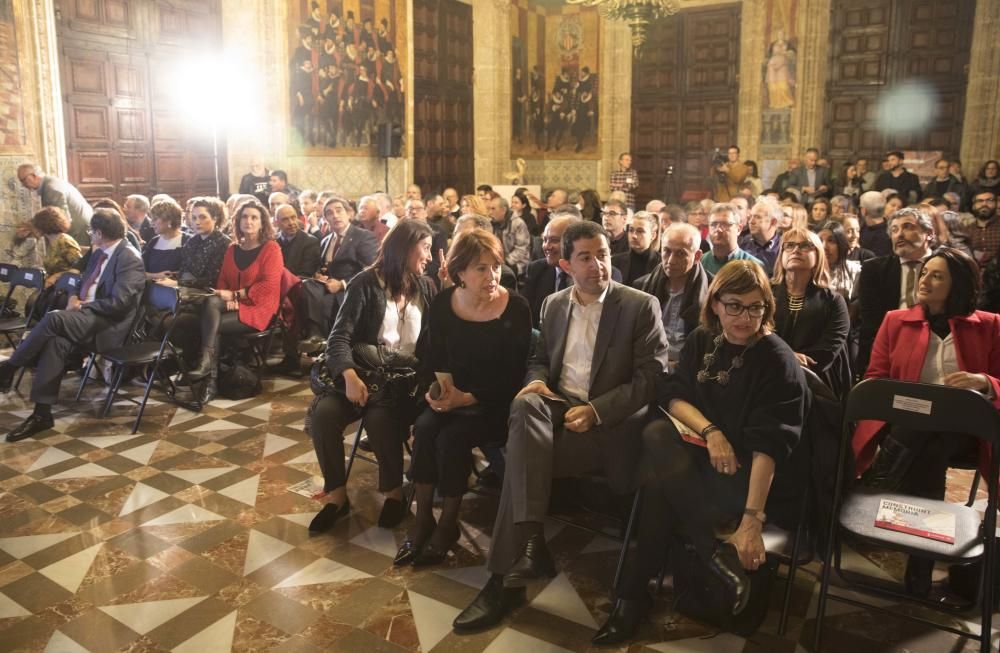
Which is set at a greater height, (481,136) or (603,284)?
(481,136)

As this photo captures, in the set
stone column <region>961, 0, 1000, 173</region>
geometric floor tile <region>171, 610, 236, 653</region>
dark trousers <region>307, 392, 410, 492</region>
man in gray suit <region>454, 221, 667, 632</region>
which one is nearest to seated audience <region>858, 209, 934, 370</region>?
man in gray suit <region>454, 221, 667, 632</region>

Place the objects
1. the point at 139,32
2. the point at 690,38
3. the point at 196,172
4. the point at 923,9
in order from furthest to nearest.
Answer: the point at 690,38
the point at 923,9
the point at 196,172
the point at 139,32

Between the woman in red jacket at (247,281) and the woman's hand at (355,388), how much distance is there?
257 centimetres

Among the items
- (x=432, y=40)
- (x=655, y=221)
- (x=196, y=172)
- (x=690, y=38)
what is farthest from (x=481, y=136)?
(x=655, y=221)

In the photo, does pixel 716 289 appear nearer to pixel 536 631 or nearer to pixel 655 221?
pixel 536 631

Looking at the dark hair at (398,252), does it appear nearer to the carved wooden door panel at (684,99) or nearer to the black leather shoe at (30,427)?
the black leather shoe at (30,427)

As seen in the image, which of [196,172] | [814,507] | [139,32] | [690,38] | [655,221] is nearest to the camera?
[814,507]

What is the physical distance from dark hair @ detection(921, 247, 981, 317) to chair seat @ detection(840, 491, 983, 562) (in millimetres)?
1003

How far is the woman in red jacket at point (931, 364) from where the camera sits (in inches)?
129

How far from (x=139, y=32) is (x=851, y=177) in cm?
1099

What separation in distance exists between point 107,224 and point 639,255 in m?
3.90

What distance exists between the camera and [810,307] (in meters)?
4.21

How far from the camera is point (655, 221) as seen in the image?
5836mm

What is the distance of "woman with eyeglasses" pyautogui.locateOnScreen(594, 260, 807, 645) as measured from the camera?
2871 millimetres
